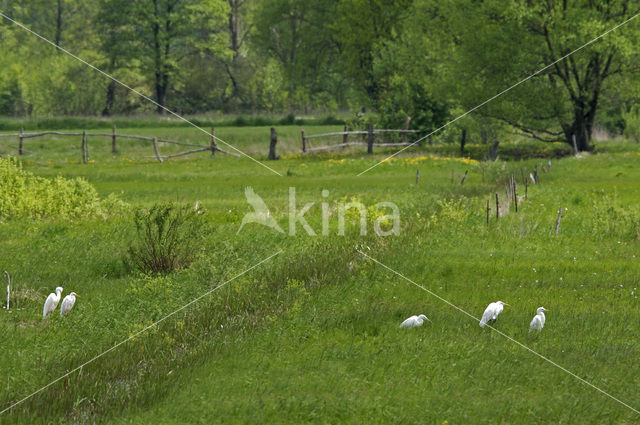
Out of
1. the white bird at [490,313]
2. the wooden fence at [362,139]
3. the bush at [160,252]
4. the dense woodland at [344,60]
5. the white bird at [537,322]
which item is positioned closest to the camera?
the white bird at [537,322]

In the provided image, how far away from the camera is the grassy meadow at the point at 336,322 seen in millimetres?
8797

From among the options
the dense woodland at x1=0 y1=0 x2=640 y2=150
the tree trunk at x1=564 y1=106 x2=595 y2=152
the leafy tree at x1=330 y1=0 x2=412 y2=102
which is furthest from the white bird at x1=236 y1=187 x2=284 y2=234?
the leafy tree at x1=330 y1=0 x2=412 y2=102

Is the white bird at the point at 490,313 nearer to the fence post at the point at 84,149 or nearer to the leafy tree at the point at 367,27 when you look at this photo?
the fence post at the point at 84,149

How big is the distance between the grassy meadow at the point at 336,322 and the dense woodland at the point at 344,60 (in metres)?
17.6

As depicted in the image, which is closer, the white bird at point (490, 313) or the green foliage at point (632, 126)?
the white bird at point (490, 313)

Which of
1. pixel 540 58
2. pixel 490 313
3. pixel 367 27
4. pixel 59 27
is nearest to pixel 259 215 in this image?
pixel 490 313

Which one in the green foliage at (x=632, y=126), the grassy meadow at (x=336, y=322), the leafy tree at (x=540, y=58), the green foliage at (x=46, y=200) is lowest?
the grassy meadow at (x=336, y=322)

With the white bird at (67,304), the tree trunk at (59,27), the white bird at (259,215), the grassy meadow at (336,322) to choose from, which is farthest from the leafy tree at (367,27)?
the white bird at (67,304)

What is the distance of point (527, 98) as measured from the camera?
39.8m

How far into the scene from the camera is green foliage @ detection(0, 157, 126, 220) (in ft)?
70.6

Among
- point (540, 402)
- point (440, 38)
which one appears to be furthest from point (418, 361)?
point (440, 38)

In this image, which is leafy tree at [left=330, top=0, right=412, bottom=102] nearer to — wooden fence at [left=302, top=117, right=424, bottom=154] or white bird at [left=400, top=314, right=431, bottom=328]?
wooden fence at [left=302, top=117, right=424, bottom=154]

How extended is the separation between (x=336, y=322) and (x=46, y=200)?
13272mm

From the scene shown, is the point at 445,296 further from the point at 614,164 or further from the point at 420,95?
the point at 420,95
